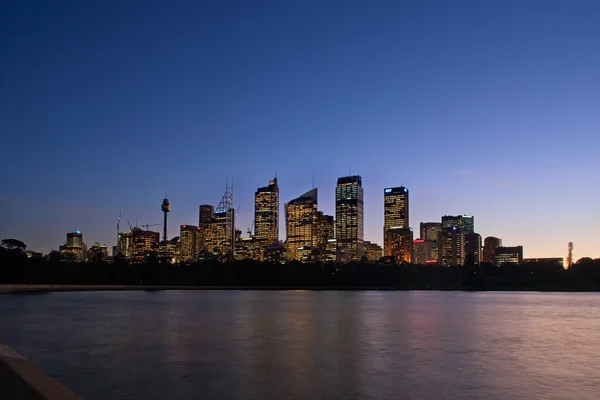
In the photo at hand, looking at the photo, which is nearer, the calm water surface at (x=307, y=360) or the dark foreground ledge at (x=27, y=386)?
the dark foreground ledge at (x=27, y=386)

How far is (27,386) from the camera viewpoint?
1291 centimetres

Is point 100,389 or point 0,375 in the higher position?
point 0,375

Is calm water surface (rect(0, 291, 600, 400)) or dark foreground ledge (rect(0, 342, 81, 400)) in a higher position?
dark foreground ledge (rect(0, 342, 81, 400))

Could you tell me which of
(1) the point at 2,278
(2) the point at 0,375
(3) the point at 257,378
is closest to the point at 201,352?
(3) the point at 257,378

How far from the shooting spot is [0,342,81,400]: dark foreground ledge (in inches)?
485

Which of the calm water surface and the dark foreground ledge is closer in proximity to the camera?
the dark foreground ledge

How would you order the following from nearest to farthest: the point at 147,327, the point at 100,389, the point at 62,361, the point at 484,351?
the point at 100,389
the point at 62,361
the point at 484,351
the point at 147,327

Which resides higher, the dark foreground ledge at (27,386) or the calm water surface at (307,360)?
the dark foreground ledge at (27,386)

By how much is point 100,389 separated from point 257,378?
19.8 ft

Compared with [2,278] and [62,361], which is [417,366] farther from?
[2,278]

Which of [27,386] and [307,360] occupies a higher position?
[27,386]

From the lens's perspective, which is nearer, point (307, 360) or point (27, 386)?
point (27, 386)

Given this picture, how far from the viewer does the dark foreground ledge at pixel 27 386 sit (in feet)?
40.4

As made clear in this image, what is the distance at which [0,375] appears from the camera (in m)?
14.5
